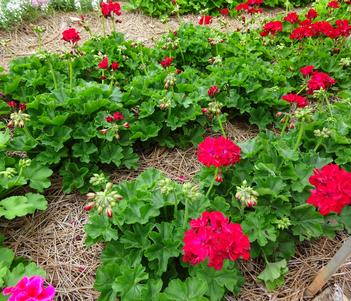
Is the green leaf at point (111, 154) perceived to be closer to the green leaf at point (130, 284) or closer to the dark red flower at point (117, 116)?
the dark red flower at point (117, 116)

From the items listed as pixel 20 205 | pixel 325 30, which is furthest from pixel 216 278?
pixel 325 30

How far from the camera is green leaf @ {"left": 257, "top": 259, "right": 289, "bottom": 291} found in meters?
2.14

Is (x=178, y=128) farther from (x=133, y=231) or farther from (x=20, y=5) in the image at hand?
(x=20, y=5)

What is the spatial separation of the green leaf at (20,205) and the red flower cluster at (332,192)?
67.0 inches

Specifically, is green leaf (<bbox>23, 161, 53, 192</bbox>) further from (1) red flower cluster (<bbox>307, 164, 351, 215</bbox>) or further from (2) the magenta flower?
(1) red flower cluster (<bbox>307, 164, 351, 215</bbox>)

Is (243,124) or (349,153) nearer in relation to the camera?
(349,153)

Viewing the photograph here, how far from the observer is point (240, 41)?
4176mm

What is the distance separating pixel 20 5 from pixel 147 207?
4173mm

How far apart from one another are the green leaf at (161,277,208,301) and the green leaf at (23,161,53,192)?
1.18 metres

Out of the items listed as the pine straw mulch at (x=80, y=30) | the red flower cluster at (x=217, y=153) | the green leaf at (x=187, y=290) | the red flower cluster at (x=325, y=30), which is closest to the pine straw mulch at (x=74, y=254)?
the green leaf at (x=187, y=290)

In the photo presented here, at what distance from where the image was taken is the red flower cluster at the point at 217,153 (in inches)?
77.9

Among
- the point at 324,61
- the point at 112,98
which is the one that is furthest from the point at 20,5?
the point at 324,61

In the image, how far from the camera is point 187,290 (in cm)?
188

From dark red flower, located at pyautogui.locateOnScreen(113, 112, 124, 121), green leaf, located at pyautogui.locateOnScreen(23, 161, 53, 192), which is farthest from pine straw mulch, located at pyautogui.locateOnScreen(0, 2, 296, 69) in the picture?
green leaf, located at pyautogui.locateOnScreen(23, 161, 53, 192)
